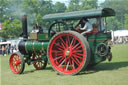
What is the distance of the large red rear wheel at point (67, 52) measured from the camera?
19.9 feet

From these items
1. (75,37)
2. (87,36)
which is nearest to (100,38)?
(87,36)

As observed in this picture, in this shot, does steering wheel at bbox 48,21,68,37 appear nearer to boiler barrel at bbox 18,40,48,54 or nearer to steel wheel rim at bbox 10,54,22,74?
boiler barrel at bbox 18,40,48,54

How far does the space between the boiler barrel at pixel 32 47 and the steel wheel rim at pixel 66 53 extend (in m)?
0.67

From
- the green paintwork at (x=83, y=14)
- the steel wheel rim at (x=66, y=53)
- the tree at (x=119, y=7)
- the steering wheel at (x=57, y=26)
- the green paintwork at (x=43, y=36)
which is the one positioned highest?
the tree at (x=119, y=7)

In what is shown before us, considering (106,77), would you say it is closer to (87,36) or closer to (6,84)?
(87,36)

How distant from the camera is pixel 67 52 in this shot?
20.7ft

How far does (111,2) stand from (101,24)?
71373mm

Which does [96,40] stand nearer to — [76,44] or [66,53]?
[76,44]

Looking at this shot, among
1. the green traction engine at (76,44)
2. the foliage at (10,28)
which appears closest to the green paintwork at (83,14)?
the green traction engine at (76,44)

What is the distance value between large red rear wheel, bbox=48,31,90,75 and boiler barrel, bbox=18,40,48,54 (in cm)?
68

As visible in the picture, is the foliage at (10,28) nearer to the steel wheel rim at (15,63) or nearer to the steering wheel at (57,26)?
the steel wheel rim at (15,63)

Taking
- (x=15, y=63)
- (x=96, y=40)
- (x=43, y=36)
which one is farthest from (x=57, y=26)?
(x=15, y=63)

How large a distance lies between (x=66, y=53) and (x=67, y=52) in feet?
0.14

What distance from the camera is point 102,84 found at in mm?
4727
